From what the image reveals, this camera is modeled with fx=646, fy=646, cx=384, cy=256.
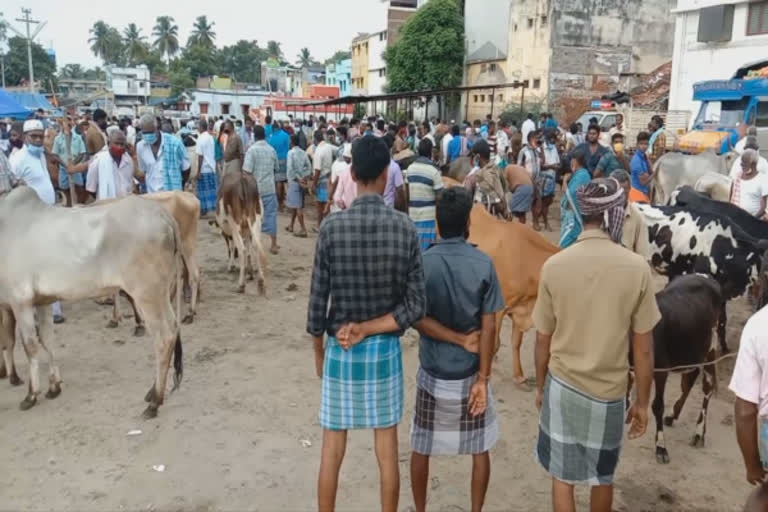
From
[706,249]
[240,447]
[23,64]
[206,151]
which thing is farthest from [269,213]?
[23,64]

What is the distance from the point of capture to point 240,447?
178 inches

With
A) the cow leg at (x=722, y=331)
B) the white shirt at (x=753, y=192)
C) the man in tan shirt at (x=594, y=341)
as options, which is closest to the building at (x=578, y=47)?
the white shirt at (x=753, y=192)

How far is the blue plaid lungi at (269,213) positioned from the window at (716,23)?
20494 millimetres

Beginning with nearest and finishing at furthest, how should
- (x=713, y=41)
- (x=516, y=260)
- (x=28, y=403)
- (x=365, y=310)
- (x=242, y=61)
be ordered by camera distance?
(x=365, y=310), (x=28, y=403), (x=516, y=260), (x=713, y=41), (x=242, y=61)

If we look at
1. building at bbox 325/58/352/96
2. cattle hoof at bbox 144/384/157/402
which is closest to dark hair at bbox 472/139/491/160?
cattle hoof at bbox 144/384/157/402

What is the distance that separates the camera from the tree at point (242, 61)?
104 metres

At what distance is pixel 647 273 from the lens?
2893 millimetres

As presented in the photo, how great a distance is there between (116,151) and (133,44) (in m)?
91.4

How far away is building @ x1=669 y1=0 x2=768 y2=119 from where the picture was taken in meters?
22.4

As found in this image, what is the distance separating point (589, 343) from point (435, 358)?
0.78m

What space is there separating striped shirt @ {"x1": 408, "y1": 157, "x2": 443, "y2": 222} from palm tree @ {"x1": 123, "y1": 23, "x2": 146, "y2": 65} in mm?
92187

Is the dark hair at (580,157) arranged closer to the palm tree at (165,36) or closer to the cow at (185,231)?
the cow at (185,231)

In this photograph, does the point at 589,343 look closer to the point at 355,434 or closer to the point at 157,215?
the point at 355,434

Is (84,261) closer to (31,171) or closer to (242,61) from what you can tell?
(31,171)
